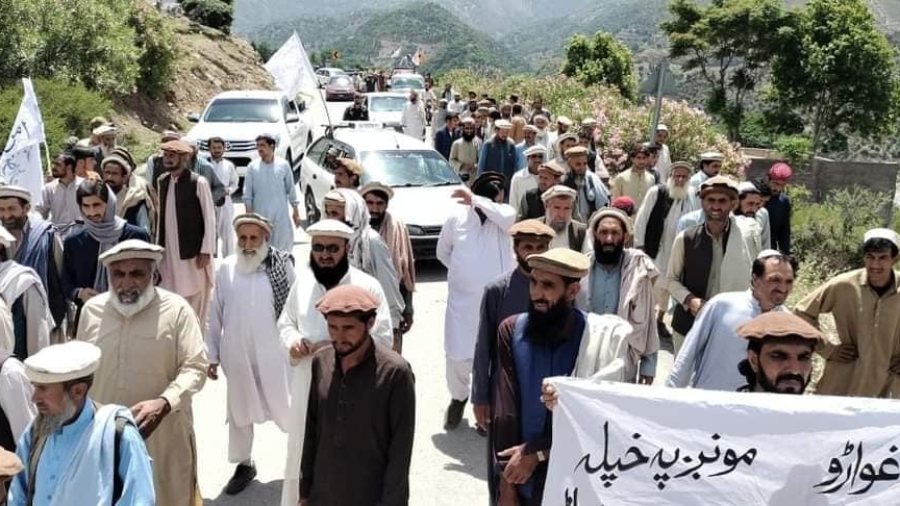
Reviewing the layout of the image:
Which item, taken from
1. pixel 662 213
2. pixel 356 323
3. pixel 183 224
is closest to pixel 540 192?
pixel 662 213

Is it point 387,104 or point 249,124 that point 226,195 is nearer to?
point 249,124

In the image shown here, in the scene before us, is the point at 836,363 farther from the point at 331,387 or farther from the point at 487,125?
the point at 487,125

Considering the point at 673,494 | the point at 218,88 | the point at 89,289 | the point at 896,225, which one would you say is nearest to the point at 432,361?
the point at 89,289

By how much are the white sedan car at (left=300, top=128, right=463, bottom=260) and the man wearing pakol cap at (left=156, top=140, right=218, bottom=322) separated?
3.49 meters

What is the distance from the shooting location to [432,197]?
442 inches

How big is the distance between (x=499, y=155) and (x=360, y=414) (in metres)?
7.74

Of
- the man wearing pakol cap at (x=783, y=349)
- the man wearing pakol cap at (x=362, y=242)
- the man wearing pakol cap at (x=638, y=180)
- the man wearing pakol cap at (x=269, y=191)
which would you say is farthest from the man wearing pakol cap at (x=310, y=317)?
the man wearing pakol cap at (x=638, y=180)

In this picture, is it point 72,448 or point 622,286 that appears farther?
point 622,286

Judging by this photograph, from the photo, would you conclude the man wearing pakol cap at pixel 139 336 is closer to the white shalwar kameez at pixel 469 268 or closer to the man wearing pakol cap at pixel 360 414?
the man wearing pakol cap at pixel 360 414

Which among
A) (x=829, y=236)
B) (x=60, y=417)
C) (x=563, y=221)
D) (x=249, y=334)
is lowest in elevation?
(x=829, y=236)

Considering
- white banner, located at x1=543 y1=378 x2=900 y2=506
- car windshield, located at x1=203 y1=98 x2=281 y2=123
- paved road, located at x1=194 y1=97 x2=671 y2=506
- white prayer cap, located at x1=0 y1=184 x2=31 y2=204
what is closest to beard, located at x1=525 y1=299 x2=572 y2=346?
white banner, located at x1=543 y1=378 x2=900 y2=506

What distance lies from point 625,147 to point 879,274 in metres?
10.8

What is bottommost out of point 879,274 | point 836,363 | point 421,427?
point 421,427

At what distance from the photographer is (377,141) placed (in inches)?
497
